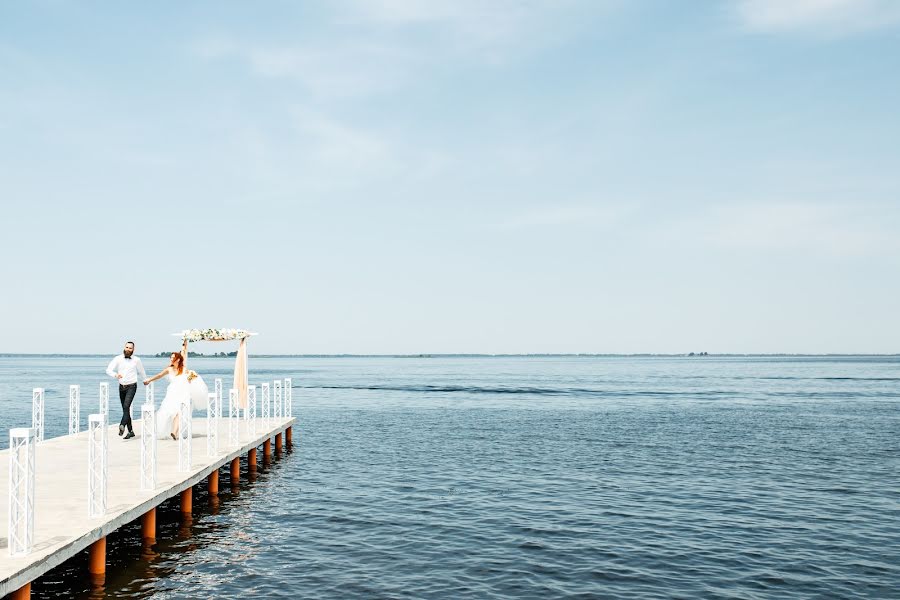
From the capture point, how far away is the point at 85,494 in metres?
13.7

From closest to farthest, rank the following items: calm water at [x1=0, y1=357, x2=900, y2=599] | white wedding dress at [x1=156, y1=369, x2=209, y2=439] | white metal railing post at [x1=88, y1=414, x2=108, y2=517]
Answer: white metal railing post at [x1=88, y1=414, x2=108, y2=517] < calm water at [x1=0, y1=357, x2=900, y2=599] < white wedding dress at [x1=156, y1=369, x2=209, y2=439]

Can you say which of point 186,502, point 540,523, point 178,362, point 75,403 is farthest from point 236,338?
point 540,523

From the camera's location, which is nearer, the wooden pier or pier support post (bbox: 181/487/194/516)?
the wooden pier

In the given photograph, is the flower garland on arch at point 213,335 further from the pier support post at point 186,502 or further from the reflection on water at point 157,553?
the pier support post at point 186,502

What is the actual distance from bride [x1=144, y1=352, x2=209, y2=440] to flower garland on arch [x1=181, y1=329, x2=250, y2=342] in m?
3.96

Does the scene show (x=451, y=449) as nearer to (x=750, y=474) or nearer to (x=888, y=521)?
(x=750, y=474)

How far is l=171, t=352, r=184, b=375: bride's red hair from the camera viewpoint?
19.6m

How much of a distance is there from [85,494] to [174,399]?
6.68 metres

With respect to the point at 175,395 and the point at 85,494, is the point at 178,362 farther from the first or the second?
the point at 85,494

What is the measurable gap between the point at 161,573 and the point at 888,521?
1605 centimetres

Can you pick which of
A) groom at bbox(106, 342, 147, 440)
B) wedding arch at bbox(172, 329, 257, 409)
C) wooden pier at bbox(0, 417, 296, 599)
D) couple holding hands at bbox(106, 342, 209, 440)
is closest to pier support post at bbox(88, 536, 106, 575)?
wooden pier at bbox(0, 417, 296, 599)

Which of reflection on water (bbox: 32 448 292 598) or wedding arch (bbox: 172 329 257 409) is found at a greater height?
wedding arch (bbox: 172 329 257 409)

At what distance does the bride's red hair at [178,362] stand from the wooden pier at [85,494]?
2123mm

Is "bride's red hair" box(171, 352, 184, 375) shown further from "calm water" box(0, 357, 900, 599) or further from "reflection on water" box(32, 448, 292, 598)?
"calm water" box(0, 357, 900, 599)
